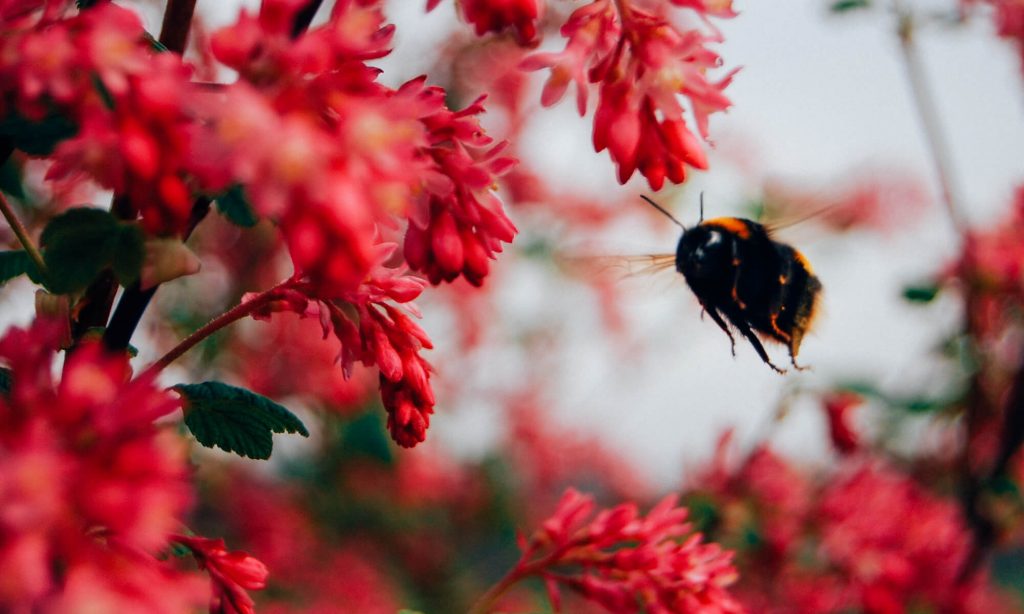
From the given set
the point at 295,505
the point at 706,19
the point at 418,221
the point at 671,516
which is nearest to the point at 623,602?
the point at 671,516

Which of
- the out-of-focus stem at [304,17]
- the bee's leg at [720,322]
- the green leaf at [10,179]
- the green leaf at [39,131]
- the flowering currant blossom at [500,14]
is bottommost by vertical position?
the bee's leg at [720,322]

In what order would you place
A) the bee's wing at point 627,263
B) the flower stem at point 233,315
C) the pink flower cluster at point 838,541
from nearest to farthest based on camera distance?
the flower stem at point 233,315
the bee's wing at point 627,263
the pink flower cluster at point 838,541

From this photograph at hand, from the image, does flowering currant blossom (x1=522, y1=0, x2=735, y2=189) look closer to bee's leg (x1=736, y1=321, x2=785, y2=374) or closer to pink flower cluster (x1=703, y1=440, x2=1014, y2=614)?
bee's leg (x1=736, y1=321, x2=785, y2=374)

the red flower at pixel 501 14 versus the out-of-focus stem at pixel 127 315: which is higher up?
the red flower at pixel 501 14

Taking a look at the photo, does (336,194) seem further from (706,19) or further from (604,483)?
(604,483)

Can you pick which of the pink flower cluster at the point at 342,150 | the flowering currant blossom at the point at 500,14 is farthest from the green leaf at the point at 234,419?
the flowering currant blossom at the point at 500,14

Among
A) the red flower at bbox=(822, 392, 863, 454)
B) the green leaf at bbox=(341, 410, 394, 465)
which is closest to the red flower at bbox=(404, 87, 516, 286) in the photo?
the red flower at bbox=(822, 392, 863, 454)

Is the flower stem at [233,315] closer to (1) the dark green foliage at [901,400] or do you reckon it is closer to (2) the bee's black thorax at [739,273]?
(2) the bee's black thorax at [739,273]
